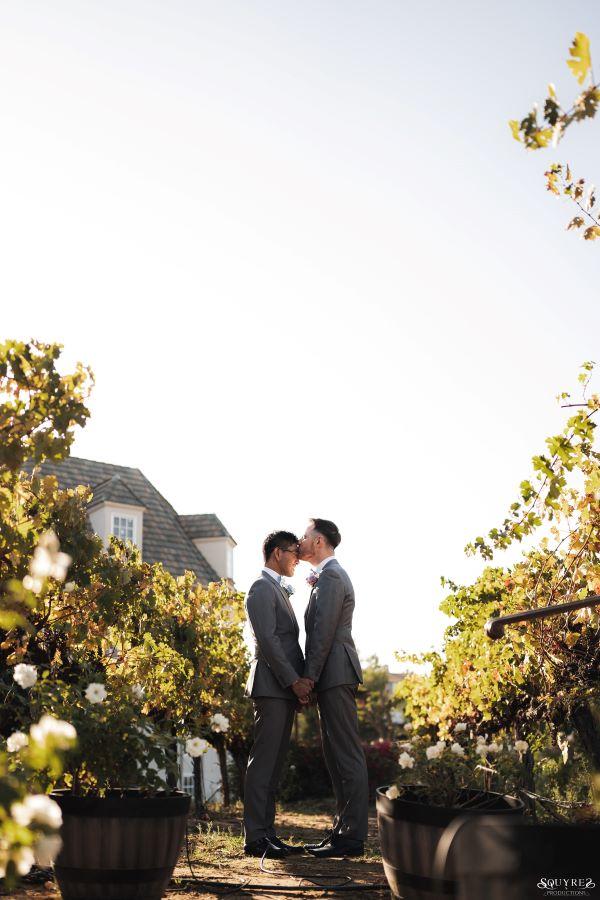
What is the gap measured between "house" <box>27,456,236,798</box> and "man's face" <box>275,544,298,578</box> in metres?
10.3

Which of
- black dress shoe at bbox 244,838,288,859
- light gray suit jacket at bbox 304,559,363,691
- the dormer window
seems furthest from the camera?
the dormer window

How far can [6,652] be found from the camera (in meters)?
5.25

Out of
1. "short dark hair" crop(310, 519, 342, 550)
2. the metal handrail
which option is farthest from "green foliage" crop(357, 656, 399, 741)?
the metal handrail

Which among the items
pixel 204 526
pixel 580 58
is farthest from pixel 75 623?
pixel 204 526

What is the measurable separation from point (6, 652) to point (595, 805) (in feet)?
11.5

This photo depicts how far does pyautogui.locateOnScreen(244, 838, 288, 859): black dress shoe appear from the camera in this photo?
5641 mm

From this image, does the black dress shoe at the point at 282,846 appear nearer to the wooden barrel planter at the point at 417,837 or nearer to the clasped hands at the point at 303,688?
the clasped hands at the point at 303,688

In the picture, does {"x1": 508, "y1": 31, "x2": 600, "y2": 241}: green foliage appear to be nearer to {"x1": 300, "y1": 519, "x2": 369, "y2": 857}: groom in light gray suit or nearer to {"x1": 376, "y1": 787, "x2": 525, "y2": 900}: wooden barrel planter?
{"x1": 376, "y1": 787, "x2": 525, "y2": 900}: wooden barrel planter

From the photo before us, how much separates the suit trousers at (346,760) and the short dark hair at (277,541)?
3.37 feet

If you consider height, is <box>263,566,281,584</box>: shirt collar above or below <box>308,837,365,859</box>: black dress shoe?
above

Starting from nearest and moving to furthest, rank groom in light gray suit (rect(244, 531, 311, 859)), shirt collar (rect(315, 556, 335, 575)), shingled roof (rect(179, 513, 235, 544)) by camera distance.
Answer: groom in light gray suit (rect(244, 531, 311, 859)) → shirt collar (rect(315, 556, 335, 575)) → shingled roof (rect(179, 513, 235, 544))

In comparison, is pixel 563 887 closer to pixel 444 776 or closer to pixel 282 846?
pixel 444 776

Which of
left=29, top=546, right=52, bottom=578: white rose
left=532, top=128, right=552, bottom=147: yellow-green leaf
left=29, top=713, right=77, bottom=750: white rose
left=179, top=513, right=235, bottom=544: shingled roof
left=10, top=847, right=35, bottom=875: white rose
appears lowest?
left=10, top=847, right=35, bottom=875: white rose

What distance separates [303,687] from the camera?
19.1 feet
